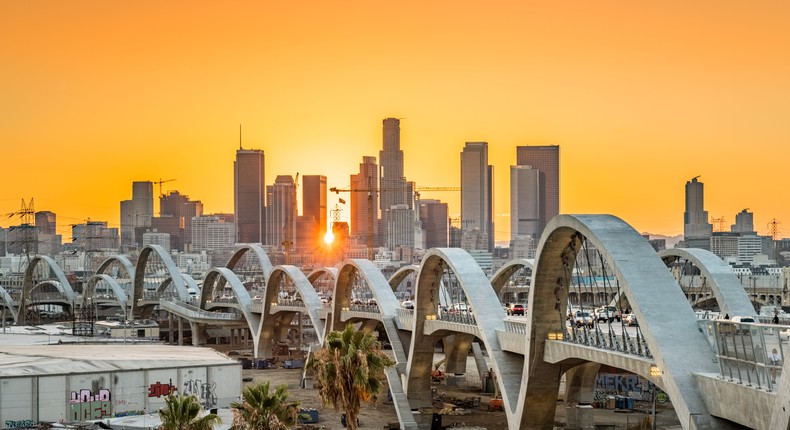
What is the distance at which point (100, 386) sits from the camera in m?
78.2

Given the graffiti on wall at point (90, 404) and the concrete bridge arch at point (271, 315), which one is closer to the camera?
the graffiti on wall at point (90, 404)

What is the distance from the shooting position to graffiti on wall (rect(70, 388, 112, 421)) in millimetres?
76312

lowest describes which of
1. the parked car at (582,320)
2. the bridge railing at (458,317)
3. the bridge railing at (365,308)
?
the bridge railing at (365,308)

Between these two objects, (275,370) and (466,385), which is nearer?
(466,385)

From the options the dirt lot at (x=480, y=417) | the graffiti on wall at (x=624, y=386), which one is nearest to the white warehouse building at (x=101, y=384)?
the dirt lot at (x=480, y=417)

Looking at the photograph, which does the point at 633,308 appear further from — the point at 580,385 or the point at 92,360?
the point at 580,385

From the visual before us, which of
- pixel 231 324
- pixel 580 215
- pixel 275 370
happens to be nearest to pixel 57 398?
pixel 580 215

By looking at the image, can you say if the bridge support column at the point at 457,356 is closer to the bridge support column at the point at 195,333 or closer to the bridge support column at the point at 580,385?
the bridge support column at the point at 580,385

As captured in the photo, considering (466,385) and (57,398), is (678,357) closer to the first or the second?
(57,398)

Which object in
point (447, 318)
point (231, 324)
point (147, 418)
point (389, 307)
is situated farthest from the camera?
point (231, 324)

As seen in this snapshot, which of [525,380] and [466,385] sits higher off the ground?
[525,380]

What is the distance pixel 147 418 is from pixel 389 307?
1291 inches

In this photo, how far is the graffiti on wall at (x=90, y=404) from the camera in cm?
7631

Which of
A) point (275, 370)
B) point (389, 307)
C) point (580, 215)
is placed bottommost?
point (275, 370)
